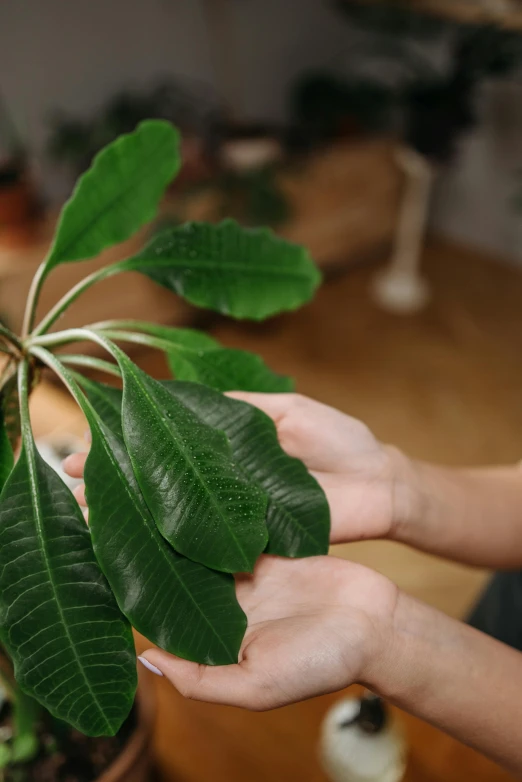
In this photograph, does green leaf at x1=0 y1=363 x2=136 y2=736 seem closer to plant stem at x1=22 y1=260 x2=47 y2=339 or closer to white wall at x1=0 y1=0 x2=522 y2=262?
plant stem at x1=22 y1=260 x2=47 y2=339

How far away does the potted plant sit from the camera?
56cm

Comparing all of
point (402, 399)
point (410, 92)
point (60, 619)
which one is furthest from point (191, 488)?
point (410, 92)

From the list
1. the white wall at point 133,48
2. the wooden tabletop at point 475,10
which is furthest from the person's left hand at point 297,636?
the wooden tabletop at point 475,10

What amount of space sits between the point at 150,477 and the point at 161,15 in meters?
2.45

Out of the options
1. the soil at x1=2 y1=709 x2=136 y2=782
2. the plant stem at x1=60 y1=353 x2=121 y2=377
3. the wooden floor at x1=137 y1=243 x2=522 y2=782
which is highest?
the plant stem at x1=60 y1=353 x2=121 y2=377

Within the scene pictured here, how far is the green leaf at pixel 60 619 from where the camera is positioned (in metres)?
0.55

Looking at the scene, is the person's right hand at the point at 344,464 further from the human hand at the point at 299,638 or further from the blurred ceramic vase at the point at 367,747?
the blurred ceramic vase at the point at 367,747

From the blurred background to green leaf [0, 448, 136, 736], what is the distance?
3.49 ft

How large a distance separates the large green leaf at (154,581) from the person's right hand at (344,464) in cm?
24

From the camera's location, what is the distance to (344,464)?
2.78 ft

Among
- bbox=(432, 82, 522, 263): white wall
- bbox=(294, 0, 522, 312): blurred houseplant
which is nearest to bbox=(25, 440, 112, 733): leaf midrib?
bbox=(294, 0, 522, 312): blurred houseplant

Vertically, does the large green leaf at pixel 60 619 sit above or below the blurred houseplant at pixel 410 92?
below

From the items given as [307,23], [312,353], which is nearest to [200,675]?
[312,353]

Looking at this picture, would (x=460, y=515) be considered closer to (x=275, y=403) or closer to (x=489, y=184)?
(x=275, y=403)
